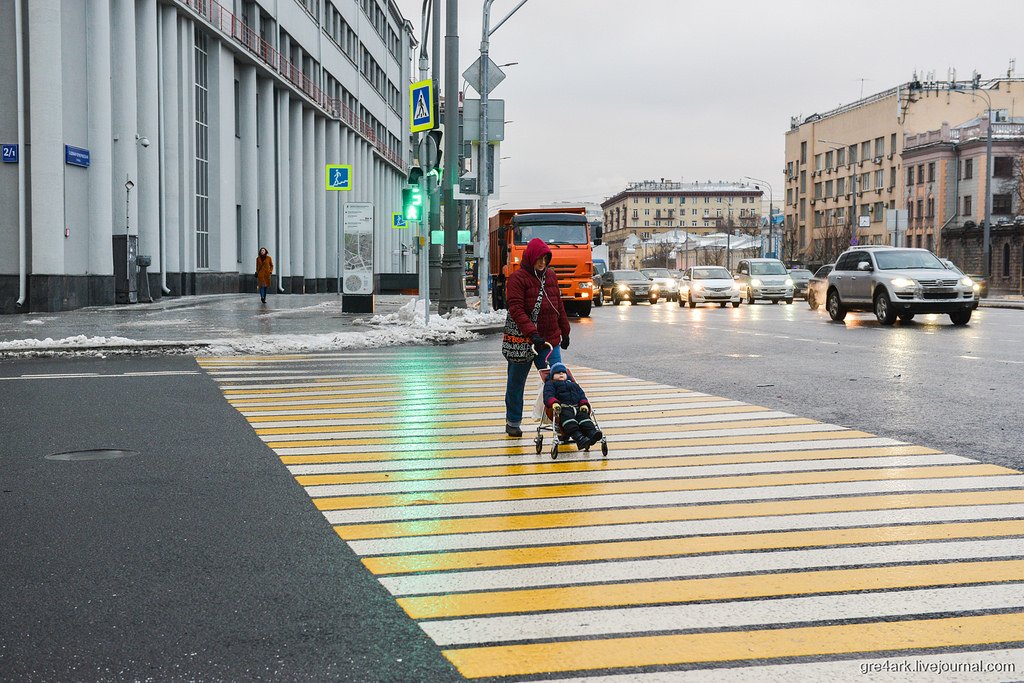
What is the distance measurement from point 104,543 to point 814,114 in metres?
117

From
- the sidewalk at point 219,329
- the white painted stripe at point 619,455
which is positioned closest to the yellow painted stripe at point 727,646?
the white painted stripe at point 619,455

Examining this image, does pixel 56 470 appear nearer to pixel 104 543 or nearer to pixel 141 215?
pixel 104 543

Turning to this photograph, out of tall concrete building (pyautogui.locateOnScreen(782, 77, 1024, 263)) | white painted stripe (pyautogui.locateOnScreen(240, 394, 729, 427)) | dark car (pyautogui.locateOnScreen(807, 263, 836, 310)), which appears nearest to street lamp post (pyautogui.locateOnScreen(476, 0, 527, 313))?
dark car (pyautogui.locateOnScreen(807, 263, 836, 310))

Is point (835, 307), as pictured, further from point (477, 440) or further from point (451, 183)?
point (477, 440)

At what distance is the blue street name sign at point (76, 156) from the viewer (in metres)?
26.4

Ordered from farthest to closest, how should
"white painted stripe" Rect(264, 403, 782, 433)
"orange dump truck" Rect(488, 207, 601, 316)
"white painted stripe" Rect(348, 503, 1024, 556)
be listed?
1. "orange dump truck" Rect(488, 207, 601, 316)
2. "white painted stripe" Rect(264, 403, 782, 433)
3. "white painted stripe" Rect(348, 503, 1024, 556)

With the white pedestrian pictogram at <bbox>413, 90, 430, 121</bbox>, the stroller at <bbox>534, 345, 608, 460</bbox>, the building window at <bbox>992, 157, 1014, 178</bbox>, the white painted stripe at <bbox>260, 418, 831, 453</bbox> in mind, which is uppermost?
the building window at <bbox>992, 157, 1014, 178</bbox>

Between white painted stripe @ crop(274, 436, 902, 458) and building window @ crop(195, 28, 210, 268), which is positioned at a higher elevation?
building window @ crop(195, 28, 210, 268)

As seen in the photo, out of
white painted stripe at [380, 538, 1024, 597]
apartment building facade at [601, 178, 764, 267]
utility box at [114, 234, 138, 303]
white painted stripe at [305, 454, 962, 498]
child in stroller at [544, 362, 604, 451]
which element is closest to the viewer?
white painted stripe at [380, 538, 1024, 597]

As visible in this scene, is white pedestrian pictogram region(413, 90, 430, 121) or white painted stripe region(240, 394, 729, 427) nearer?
→ white painted stripe region(240, 394, 729, 427)

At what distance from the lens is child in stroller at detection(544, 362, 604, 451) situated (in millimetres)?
7680

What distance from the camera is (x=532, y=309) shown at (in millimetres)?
8562

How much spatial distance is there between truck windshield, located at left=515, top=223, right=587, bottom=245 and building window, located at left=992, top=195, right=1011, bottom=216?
189 ft

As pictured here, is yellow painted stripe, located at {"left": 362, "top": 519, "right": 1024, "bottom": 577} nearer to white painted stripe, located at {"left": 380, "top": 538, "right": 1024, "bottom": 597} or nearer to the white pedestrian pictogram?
white painted stripe, located at {"left": 380, "top": 538, "right": 1024, "bottom": 597}
